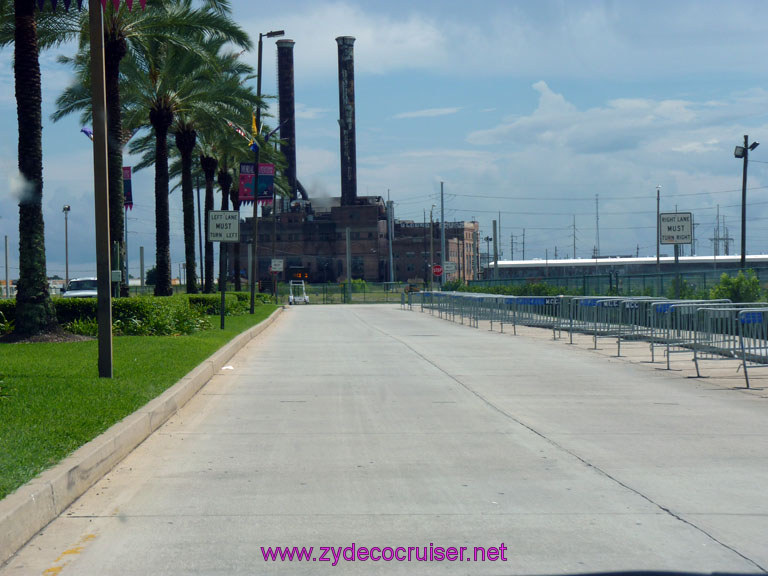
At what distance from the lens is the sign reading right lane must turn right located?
2156 cm

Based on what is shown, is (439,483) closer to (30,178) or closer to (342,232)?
(30,178)

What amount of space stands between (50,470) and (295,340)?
1947cm

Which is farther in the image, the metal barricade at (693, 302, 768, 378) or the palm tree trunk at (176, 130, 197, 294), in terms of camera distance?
the palm tree trunk at (176, 130, 197, 294)

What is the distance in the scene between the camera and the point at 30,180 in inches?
787

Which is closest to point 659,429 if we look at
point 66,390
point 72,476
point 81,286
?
point 72,476

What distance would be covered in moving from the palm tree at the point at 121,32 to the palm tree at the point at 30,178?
183 inches

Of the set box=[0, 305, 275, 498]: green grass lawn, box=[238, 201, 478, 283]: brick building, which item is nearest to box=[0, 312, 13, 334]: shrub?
box=[0, 305, 275, 498]: green grass lawn

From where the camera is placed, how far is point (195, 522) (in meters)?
6.12

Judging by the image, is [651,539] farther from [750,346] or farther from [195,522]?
[750,346]

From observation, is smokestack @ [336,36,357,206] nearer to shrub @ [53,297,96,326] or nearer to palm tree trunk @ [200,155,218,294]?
palm tree trunk @ [200,155,218,294]

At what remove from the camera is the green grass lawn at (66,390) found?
7363mm

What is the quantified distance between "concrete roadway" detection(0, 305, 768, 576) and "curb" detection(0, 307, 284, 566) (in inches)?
4.3

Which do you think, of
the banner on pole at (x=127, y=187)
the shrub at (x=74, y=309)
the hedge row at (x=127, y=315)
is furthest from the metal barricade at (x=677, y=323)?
the banner on pole at (x=127, y=187)

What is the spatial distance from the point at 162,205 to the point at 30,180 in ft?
45.8
